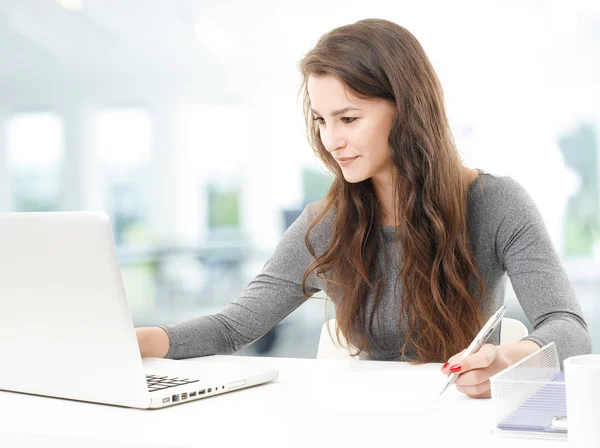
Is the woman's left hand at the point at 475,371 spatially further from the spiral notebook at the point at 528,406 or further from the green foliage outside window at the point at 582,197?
the green foliage outside window at the point at 582,197

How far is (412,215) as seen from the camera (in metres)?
1.60

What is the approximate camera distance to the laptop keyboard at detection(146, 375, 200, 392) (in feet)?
3.62

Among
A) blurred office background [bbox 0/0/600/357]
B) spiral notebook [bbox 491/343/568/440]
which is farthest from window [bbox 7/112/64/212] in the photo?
spiral notebook [bbox 491/343/568/440]

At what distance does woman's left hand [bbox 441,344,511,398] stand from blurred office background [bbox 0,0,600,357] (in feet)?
8.36

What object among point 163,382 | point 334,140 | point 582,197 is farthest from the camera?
point 582,197

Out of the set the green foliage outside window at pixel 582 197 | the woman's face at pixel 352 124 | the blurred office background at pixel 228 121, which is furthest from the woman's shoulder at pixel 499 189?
the green foliage outside window at pixel 582 197

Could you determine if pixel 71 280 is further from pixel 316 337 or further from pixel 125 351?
pixel 316 337

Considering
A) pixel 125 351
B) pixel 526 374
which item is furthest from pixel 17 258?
pixel 526 374

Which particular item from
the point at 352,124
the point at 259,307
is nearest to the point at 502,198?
the point at 352,124

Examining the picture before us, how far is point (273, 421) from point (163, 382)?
0.27 metres

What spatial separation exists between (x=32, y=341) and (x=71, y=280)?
0.15 meters

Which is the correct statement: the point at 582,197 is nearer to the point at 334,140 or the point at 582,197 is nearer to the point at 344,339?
the point at 344,339

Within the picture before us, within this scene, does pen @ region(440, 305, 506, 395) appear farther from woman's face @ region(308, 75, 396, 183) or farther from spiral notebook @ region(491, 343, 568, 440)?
woman's face @ region(308, 75, 396, 183)

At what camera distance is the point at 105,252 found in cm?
96
